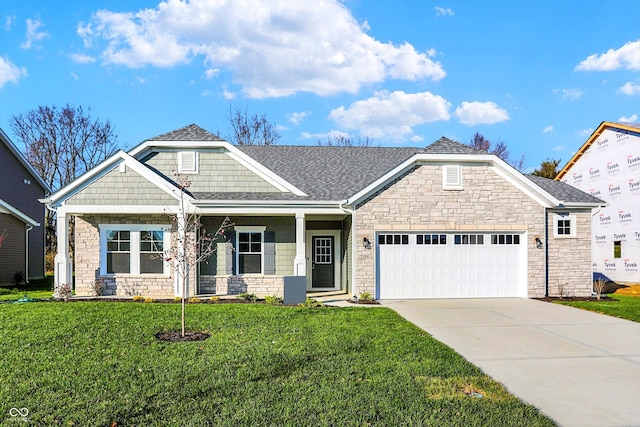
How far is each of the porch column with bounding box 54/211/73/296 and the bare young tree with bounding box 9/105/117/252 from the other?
21113 millimetres

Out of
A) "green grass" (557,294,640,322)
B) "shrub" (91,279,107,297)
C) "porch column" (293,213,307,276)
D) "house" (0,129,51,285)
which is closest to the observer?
"green grass" (557,294,640,322)

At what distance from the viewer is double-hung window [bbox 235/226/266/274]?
14.8 m

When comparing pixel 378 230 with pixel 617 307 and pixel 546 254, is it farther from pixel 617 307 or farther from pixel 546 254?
pixel 617 307

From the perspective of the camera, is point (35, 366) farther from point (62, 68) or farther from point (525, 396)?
point (62, 68)

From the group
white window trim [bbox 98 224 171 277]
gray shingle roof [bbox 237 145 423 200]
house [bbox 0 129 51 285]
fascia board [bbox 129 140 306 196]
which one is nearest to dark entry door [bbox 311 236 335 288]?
gray shingle roof [bbox 237 145 423 200]

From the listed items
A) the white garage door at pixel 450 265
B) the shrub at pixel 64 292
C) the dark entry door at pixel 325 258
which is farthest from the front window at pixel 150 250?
the white garage door at pixel 450 265

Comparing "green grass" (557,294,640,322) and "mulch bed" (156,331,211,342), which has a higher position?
"mulch bed" (156,331,211,342)

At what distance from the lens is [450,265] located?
1408cm

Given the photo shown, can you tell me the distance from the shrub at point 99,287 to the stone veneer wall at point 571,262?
1427 centimetres

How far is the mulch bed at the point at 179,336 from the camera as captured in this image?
787cm

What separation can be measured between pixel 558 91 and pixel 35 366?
71.7 feet

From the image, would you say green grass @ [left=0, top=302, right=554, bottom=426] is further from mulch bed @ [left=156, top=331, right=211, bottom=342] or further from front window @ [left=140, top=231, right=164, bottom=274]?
front window @ [left=140, top=231, right=164, bottom=274]

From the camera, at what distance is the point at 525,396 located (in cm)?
523

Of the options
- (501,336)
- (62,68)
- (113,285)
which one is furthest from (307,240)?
(62,68)
